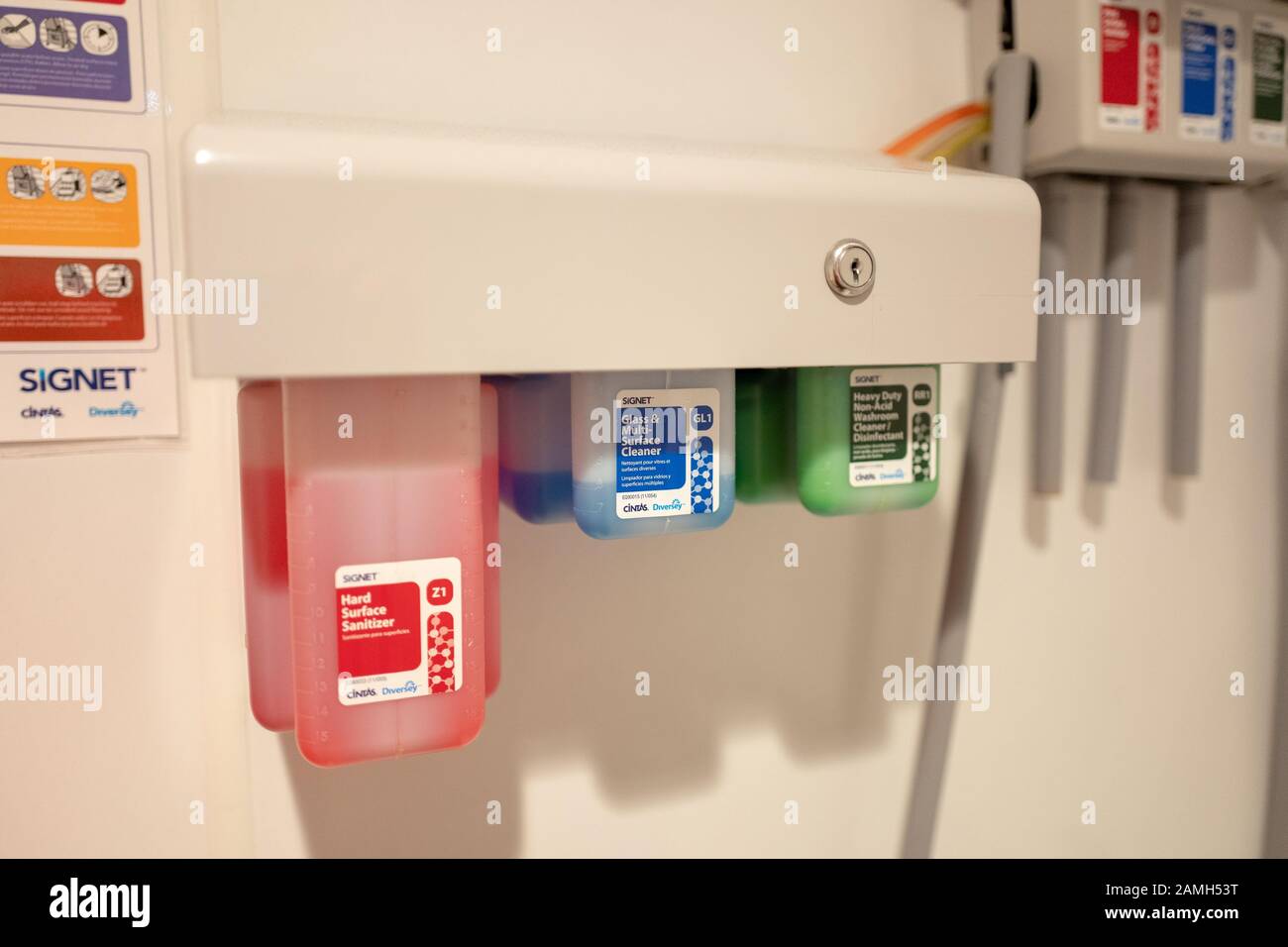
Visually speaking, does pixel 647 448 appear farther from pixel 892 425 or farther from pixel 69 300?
pixel 69 300

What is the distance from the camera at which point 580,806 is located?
0.72 meters

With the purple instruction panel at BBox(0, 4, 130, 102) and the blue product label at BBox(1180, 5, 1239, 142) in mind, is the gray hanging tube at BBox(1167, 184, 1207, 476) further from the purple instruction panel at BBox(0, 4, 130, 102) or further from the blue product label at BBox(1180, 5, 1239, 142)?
the purple instruction panel at BBox(0, 4, 130, 102)

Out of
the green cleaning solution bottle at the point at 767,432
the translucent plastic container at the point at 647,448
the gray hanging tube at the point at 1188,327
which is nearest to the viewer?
the translucent plastic container at the point at 647,448

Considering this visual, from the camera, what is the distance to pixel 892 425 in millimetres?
581

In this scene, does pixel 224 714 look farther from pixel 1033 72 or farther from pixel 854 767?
pixel 1033 72

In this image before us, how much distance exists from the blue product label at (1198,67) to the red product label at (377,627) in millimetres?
731

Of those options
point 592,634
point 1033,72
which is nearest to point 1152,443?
point 1033,72

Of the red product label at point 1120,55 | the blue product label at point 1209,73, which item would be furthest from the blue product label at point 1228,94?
the red product label at point 1120,55

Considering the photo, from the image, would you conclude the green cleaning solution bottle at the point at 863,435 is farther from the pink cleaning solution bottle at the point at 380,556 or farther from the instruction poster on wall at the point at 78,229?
the instruction poster on wall at the point at 78,229

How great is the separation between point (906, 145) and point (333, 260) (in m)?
0.50

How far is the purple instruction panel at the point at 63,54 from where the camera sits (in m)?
0.57

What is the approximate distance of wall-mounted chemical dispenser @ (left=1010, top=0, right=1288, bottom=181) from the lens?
2.25 ft

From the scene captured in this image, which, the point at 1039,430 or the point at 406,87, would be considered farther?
the point at 1039,430

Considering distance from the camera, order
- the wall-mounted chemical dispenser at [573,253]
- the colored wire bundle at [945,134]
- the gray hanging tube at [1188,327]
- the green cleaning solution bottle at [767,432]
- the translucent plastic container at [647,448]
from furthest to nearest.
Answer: the gray hanging tube at [1188,327] → the colored wire bundle at [945,134] → the green cleaning solution bottle at [767,432] → the translucent plastic container at [647,448] → the wall-mounted chemical dispenser at [573,253]
